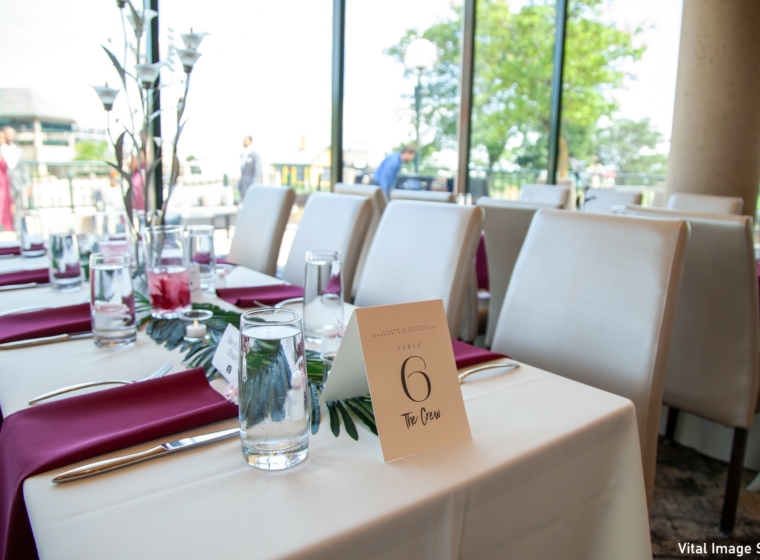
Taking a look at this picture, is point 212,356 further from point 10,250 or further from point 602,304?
point 10,250

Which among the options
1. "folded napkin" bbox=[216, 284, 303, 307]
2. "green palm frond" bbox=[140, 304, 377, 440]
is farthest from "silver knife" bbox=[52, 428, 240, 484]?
"folded napkin" bbox=[216, 284, 303, 307]

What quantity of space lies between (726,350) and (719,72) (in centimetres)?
347

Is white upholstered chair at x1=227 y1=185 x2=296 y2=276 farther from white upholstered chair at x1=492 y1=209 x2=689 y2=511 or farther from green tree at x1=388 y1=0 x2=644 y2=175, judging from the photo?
green tree at x1=388 y1=0 x2=644 y2=175

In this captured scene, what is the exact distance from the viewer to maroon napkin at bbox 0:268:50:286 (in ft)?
5.45

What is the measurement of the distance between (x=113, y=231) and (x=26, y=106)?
2.08m

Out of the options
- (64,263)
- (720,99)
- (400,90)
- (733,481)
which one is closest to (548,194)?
(720,99)

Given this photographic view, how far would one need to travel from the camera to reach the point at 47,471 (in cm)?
65

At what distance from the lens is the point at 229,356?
Answer: 94 cm

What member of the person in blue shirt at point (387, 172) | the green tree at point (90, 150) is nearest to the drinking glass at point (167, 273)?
the green tree at point (90, 150)

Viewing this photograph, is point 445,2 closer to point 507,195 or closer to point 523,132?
point 523,132

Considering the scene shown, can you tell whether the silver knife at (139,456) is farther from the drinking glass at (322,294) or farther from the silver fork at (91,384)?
the drinking glass at (322,294)

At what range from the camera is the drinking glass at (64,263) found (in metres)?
1.56

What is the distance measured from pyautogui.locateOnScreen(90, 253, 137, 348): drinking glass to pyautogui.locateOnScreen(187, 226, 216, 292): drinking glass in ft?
1.37

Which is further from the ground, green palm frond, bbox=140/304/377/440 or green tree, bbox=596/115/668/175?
green tree, bbox=596/115/668/175
